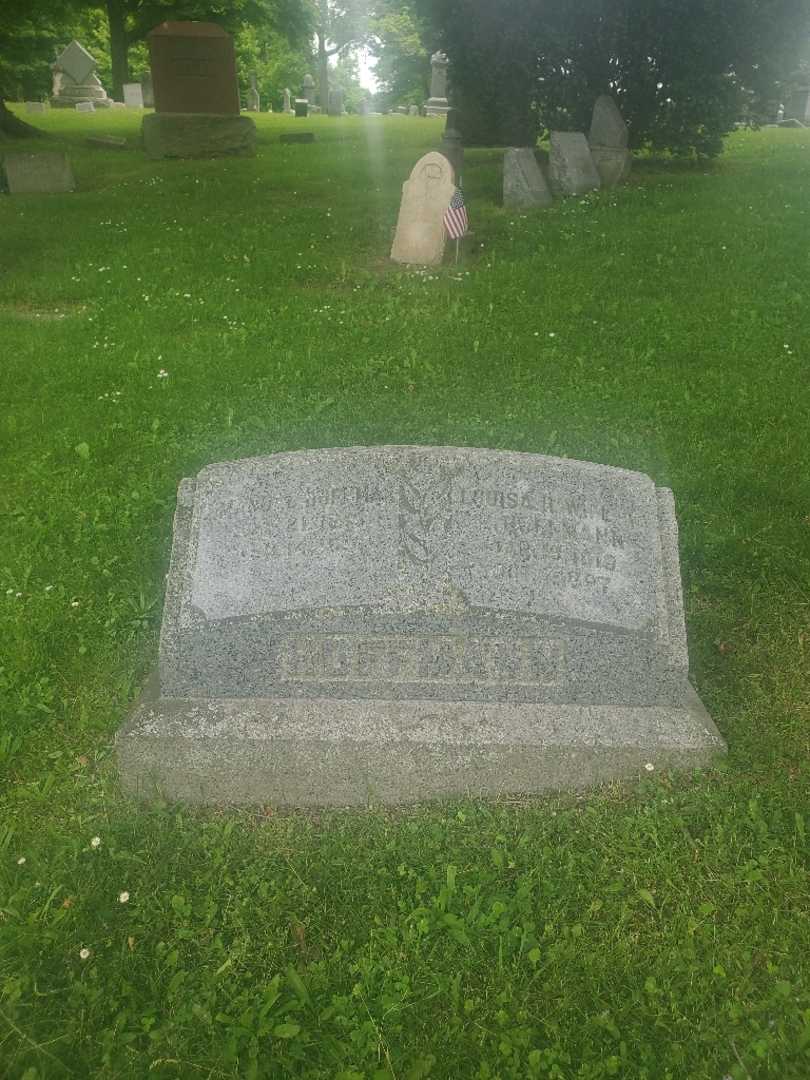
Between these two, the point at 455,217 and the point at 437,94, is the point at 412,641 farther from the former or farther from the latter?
the point at 437,94

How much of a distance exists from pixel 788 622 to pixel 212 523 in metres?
2.93

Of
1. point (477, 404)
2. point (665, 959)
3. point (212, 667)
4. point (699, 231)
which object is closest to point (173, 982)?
point (212, 667)

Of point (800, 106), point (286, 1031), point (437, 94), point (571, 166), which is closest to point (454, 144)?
point (571, 166)

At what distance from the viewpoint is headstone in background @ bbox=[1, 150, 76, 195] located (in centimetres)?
1496

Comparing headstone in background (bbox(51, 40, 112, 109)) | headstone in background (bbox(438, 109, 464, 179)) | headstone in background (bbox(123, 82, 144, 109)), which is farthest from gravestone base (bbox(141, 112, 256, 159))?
headstone in background (bbox(51, 40, 112, 109))

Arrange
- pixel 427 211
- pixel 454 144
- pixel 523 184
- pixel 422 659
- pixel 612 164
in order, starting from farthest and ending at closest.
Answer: pixel 454 144 → pixel 612 164 → pixel 523 184 → pixel 427 211 → pixel 422 659

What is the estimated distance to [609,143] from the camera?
14898 millimetres

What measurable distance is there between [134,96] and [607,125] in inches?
1119

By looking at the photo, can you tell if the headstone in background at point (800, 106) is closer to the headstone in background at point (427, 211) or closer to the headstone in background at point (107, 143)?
the headstone in background at point (107, 143)

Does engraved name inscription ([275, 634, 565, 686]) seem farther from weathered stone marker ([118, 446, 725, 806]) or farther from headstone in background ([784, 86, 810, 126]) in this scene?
headstone in background ([784, 86, 810, 126])

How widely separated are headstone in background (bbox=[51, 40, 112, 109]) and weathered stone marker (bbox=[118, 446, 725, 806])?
133 ft

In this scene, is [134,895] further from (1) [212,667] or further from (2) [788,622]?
(2) [788,622]

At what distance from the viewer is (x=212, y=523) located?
3559mm

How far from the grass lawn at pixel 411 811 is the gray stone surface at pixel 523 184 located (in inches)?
138
